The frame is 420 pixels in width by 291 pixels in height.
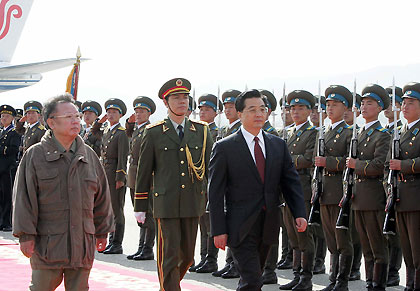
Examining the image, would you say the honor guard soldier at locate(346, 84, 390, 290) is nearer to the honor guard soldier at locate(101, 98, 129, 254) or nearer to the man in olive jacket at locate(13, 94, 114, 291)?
the man in olive jacket at locate(13, 94, 114, 291)

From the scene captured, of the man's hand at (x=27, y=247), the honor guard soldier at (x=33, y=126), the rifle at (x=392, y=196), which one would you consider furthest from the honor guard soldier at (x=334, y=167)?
the honor guard soldier at (x=33, y=126)

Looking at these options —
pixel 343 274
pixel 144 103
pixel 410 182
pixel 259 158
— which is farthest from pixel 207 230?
pixel 259 158

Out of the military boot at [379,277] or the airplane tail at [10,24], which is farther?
the airplane tail at [10,24]

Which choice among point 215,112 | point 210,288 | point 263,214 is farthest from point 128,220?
point 263,214

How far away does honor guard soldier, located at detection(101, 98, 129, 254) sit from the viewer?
34.4ft

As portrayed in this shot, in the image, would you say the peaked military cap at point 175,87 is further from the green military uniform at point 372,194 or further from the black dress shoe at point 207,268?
the black dress shoe at point 207,268

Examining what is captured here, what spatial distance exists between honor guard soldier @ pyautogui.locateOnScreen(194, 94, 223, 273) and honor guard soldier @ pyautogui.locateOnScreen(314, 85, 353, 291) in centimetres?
136

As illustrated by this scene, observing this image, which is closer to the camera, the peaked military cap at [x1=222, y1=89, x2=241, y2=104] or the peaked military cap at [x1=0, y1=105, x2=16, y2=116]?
the peaked military cap at [x1=222, y1=89, x2=241, y2=104]

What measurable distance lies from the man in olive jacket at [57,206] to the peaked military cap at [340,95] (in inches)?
134

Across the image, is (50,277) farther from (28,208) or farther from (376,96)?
(376,96)

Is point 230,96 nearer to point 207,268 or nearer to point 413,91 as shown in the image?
point 207,268

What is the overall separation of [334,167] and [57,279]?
347cm

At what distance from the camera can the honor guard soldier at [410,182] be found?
6.96 m

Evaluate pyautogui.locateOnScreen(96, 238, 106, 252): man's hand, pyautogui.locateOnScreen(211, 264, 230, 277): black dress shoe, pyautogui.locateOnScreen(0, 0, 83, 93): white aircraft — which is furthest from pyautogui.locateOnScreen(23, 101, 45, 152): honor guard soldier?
pyautogui.locateOnScreen(0, 0, 83, 93): white aircraft
